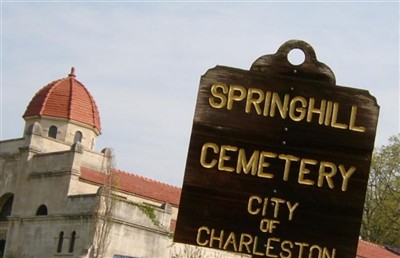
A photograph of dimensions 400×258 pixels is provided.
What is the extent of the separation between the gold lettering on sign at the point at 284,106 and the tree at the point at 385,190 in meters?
50.8

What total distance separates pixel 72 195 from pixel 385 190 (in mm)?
24462

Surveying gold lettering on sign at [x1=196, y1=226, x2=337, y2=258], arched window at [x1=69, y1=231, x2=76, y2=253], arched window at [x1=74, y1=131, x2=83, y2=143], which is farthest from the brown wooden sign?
arched window at [x1=74, y1=131, x2=83, y2=143]

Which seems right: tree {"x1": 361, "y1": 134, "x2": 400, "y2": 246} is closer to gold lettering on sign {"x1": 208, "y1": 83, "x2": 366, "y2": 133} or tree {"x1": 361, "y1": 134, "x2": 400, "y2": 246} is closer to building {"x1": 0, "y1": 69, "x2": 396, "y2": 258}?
building {"x1": 0, "y1": 69, "x2": 396, "y2": 258}

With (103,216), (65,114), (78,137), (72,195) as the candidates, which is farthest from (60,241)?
(65,114)

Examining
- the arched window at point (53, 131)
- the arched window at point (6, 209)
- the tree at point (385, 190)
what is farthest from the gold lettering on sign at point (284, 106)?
the tree at point (385, 190)

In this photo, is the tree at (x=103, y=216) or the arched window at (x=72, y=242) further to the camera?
the arched window at (x=72, y=242)

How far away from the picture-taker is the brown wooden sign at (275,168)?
5492 mm

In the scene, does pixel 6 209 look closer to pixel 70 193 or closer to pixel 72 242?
pixel 70 193

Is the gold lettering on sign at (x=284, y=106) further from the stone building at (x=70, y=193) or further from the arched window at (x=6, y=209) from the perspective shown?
the arched window at (x=6, y=209)

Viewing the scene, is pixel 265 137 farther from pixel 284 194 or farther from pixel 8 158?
pixel 8 158

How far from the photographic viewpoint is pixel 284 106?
18.2 ft

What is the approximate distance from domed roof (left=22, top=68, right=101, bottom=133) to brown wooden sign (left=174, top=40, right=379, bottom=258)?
4348 cm

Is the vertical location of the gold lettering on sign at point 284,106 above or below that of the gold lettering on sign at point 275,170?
above

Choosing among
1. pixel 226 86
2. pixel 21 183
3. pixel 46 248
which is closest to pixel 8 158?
pixel 21 183
